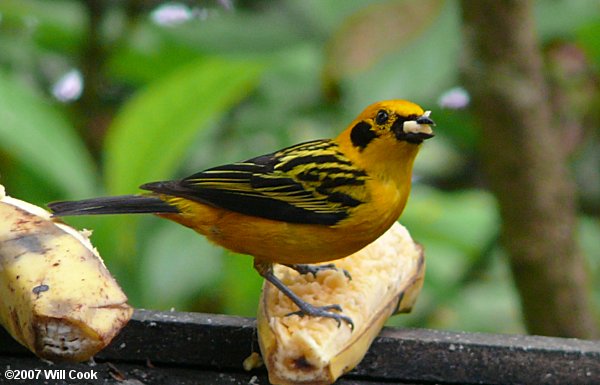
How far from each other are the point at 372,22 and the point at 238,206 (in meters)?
0.67

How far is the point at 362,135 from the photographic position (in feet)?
8.95

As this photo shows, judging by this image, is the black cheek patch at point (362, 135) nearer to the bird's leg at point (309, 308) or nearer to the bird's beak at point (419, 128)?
the bird's beak at point (419, 128)

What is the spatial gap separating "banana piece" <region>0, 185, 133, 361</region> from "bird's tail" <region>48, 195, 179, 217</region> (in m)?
0.64

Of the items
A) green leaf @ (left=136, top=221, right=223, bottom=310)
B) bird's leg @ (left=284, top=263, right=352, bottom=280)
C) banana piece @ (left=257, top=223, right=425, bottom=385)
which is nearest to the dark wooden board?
banana piece @ (left=257, top=223, right=425, bottom=385)

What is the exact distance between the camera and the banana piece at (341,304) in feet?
6.70

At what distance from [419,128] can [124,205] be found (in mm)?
734

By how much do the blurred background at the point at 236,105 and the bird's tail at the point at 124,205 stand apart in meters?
0.57

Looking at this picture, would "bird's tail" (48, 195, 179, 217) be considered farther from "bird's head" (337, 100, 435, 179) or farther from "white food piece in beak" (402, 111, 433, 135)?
"white food piece in beak" (402, 111, 433, 135)

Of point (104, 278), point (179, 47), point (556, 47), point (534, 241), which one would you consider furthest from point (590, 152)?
point (104, 278)

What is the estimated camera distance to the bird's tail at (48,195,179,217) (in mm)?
2623

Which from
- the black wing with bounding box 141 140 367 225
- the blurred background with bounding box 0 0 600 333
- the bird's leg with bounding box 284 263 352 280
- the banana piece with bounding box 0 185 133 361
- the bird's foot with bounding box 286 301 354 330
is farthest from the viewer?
the blurred background with bounding box 0 0 600 333

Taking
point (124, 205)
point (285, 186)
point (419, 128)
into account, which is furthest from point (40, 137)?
point (419, 128)

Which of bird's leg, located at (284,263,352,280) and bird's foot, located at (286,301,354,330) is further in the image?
bird's leg, located at (284,263,352,280)

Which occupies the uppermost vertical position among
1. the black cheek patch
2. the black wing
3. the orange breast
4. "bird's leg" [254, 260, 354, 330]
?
the black cheek patch
